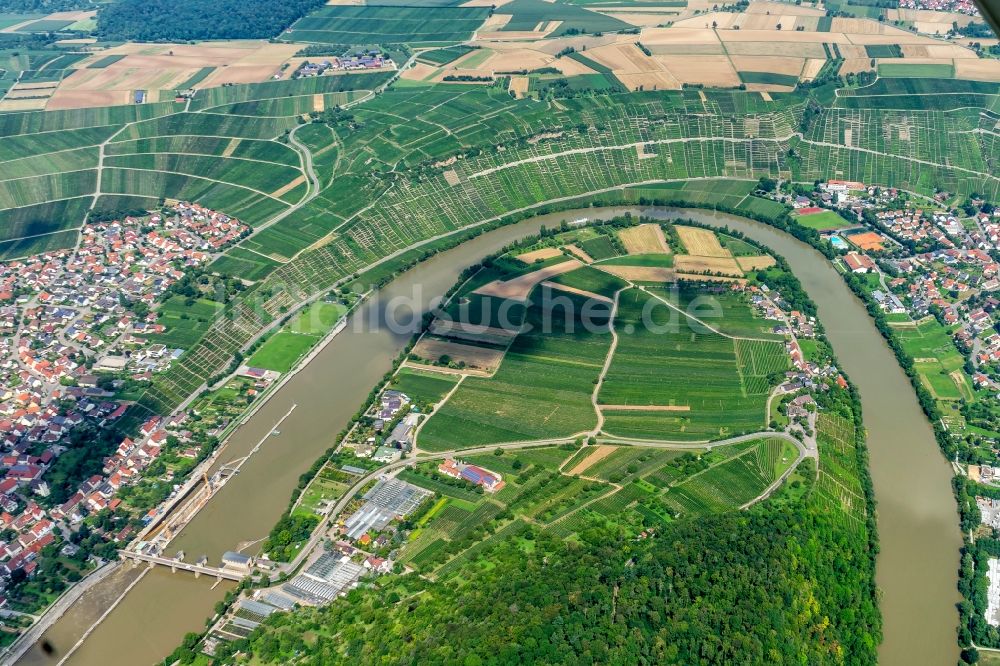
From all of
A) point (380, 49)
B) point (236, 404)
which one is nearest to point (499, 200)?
point (236, 404)

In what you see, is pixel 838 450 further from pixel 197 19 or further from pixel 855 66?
pixel 197 19

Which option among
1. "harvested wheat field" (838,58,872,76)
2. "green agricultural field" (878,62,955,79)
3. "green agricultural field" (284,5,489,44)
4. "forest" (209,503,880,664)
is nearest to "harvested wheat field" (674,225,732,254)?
"forest" (209,503,880,664)

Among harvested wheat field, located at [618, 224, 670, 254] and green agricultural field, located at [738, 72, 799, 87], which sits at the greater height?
green agricultural field, located at [738, 72, 799, 87]

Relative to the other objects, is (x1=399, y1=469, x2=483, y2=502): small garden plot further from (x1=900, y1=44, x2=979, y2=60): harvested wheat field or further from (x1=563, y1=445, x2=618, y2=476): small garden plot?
(x1=900, y1=44, x2=979, y2=60): harvested wheat field

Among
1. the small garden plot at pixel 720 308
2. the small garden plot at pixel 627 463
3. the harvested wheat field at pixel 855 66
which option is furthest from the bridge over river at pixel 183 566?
the harvested wheat field at pixel 855 66

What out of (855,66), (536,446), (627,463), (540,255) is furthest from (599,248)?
(855,66)

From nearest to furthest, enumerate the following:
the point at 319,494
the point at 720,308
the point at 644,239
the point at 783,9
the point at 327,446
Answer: the point at 319,494 < the point at 327,446 < the point at 720,308 < the point at 644,239 < the point at 783,9
